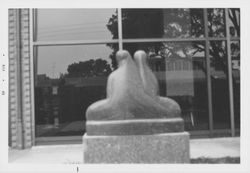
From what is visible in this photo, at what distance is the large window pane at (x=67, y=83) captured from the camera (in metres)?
7.68

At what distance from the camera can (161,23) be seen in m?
7.77

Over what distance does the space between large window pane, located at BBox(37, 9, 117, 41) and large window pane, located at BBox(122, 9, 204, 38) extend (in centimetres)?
34

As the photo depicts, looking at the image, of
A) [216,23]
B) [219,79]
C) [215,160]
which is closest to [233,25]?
[216,23]

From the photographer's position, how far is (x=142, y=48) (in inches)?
307

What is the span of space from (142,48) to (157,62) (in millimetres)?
449

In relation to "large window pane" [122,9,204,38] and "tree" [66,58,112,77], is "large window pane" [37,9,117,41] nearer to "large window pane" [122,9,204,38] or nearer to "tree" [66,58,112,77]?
"large window pane" [122,9,204,38]

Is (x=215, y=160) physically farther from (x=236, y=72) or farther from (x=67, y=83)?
(x=67, y=83)

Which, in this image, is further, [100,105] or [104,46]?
[104,46]

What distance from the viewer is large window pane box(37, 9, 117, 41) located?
7.64 metres

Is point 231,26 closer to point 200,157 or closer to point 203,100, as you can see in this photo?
point 203,100

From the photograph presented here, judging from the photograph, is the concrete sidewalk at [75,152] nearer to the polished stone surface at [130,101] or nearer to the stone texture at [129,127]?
the stone texture at [129,127]

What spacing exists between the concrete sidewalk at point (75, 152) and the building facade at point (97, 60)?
35cm

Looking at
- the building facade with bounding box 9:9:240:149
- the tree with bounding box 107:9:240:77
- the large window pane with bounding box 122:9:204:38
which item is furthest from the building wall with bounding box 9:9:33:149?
the large window pane with bounding box 122:9:204:38
